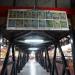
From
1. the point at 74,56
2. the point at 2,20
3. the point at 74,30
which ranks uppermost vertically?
the point at 2,20

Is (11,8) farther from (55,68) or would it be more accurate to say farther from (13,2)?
(55,68)

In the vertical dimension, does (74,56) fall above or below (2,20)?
below

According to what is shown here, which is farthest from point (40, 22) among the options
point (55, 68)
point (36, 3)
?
point (55, 68)

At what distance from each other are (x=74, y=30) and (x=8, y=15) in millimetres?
2990

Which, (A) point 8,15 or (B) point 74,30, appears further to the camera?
(B) point 74,30

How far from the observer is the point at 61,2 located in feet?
24.5

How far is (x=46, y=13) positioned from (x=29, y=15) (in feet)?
2.38

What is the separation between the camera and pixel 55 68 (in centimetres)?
1196

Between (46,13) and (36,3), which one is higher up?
(36,3)

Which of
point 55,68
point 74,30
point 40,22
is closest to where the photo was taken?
point 40,22

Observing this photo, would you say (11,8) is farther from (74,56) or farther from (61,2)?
(74,56)

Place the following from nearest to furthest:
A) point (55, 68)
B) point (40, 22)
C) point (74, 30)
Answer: point (40, 22), point (74, 30), point (55, 68)

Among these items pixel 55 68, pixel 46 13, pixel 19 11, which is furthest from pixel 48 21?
pixel 55 68

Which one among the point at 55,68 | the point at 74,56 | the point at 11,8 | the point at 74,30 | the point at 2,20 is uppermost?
the point at 11,8
